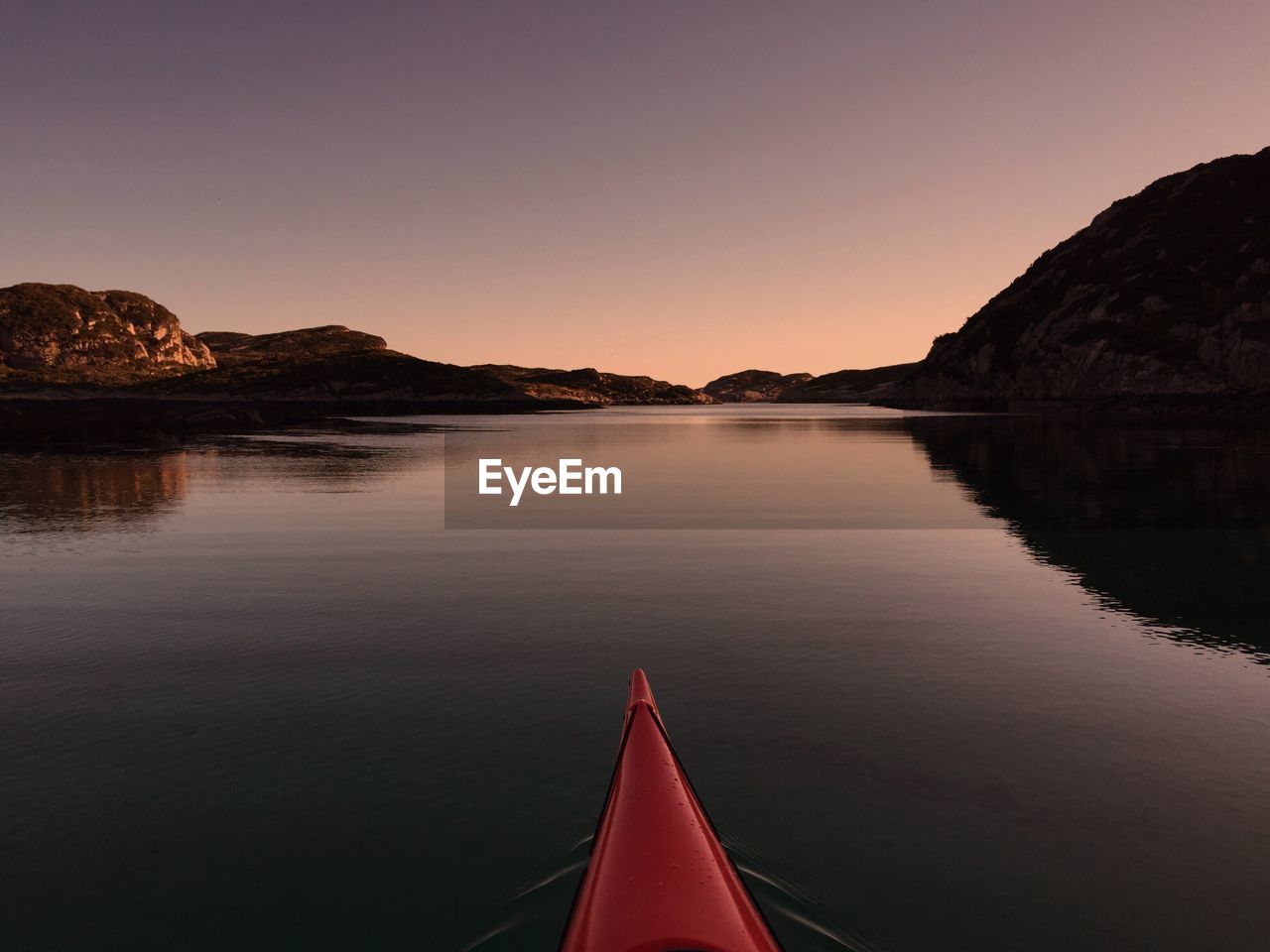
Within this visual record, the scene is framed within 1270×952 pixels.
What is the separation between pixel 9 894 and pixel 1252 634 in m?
23.2

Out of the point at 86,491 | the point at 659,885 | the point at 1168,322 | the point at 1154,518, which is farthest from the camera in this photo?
the point at 1168,322

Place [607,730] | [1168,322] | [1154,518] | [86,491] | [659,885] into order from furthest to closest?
[1168,322] → [86,491] → [1154,518] → [607,730] → [659,885]

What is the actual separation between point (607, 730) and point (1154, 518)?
31505 mm

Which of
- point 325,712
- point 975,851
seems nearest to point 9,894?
point 325,712

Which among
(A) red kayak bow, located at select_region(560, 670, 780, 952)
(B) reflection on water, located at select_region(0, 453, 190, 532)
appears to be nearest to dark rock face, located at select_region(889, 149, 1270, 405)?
(B) reflection on water, located at select_region(0, 453, 190, 532)

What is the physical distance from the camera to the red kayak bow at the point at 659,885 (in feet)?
22.0

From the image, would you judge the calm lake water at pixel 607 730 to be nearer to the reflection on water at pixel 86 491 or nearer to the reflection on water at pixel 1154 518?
the reflection on water at pixel 1154 518

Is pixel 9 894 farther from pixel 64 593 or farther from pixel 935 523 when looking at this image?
pixel 935 523

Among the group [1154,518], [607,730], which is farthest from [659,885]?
[1154,518]

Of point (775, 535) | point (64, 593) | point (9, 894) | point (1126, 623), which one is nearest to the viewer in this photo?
point (9, 894)

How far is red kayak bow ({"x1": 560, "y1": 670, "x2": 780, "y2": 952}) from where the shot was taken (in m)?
6.71

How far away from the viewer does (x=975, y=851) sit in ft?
30.8

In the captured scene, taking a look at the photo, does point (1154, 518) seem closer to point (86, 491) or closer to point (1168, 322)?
point (86, 491)

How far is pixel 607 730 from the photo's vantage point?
505 inches
